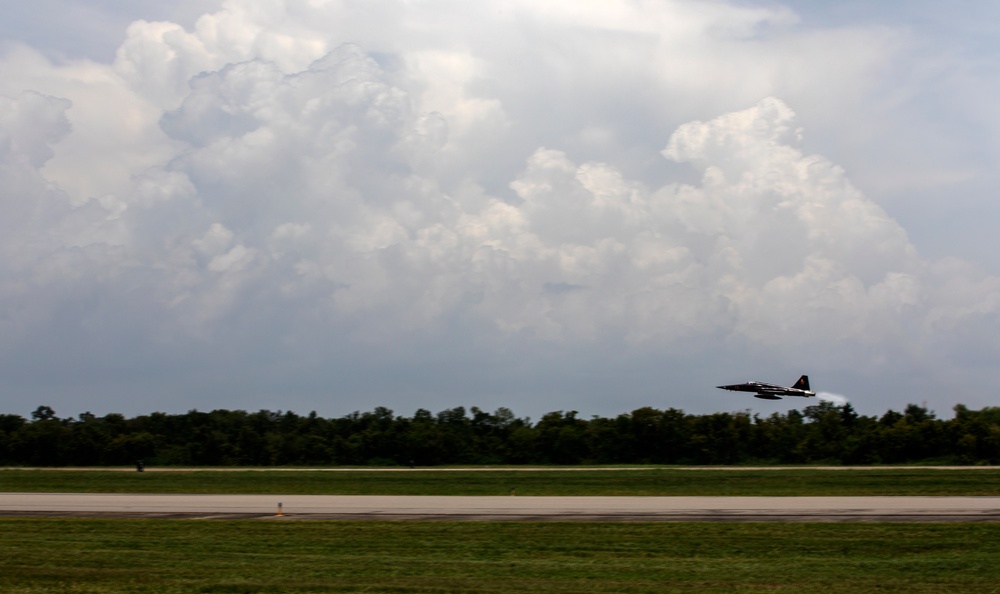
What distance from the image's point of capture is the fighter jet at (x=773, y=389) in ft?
156

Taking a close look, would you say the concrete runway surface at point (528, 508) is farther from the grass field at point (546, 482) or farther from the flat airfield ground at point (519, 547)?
the grass field at point (546, 482)

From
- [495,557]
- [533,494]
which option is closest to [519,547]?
[495,557]

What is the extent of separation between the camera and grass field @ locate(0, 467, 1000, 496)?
46.2 meters

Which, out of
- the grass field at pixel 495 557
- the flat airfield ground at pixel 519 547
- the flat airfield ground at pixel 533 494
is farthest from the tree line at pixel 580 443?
the grass field at pixel 495 557

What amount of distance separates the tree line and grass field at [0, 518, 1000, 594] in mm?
46956

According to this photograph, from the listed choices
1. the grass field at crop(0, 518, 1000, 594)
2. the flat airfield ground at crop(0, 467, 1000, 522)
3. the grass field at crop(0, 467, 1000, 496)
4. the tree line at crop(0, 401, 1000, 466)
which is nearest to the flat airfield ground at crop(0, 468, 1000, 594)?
the grass field at crop(0, 518, 1000, 594)

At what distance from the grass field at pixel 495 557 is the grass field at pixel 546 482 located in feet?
56.6

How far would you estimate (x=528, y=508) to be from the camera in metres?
36.1

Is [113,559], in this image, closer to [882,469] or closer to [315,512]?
[315,512]

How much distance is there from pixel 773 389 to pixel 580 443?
3598cm

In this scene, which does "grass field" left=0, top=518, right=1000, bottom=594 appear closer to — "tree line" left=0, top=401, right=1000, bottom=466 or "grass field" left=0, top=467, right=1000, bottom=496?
"grass field" left=0, top=467, right=1000, bottom=496

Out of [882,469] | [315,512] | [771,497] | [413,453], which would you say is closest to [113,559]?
[315,512]

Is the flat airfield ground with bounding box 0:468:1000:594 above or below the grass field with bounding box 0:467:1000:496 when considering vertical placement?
below

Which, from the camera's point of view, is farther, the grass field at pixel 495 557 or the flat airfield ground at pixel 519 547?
the flat airfield ground at pixel 519 547
